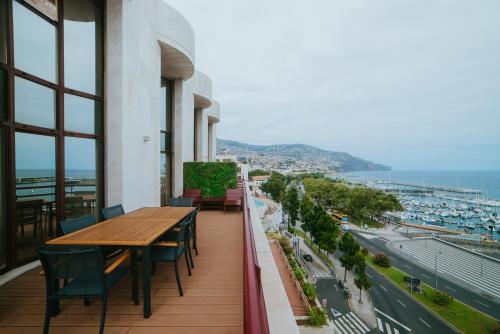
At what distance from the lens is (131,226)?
3.17 metres

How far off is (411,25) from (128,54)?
6295 centimetres

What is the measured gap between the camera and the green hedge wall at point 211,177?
886cm

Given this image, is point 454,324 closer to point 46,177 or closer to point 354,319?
point 354,319

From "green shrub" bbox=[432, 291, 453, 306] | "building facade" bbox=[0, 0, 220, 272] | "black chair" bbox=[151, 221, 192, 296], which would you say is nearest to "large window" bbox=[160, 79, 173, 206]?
"building facade" bbox=[0, 0, 220, 272]

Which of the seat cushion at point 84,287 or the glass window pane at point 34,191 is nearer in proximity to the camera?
the seat cushion at point 84,287

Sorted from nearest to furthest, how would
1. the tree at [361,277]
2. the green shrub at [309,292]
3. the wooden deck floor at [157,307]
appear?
the wooden deck floor at [157,307] → the green shrub at [309,292] → the tree at [361,277]

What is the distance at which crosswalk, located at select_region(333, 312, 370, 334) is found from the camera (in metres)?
15.8

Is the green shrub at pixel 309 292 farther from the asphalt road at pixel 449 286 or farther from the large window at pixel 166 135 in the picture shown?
the asphalt road at pixel 449 286

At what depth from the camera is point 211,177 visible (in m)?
8.98

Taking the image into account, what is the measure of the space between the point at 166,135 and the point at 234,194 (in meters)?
4.32

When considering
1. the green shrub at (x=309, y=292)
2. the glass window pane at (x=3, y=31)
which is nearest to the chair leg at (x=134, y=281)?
the glass window pane at (x=3, y=31)

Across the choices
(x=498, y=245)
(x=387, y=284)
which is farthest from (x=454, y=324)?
(x=498, y=245)

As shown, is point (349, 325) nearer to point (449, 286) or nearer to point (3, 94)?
point (449, 286)

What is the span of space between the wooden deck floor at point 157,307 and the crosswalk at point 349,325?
56.9 feet
